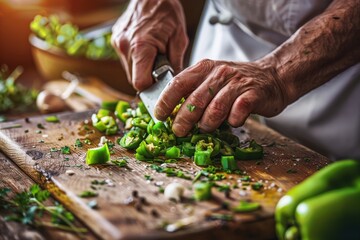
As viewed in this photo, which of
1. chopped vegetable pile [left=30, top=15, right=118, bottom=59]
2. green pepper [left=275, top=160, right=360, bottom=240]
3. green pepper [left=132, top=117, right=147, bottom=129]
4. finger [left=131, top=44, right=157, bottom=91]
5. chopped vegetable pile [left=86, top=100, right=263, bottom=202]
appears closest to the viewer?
green pepper [left=275, top=160, right=360, bottom=240]

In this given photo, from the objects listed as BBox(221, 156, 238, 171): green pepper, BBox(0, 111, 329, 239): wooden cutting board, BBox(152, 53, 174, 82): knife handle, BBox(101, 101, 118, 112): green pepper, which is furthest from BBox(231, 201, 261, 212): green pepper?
BBox(101, 101, 118, 112): green pepper

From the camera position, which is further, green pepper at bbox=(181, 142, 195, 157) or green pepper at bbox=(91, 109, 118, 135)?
green pepper at bbox=(91, 109, 118, 135)

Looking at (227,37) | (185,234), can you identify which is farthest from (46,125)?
(185,234)

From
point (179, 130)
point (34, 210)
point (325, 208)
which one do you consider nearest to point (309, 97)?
point (179, 130)

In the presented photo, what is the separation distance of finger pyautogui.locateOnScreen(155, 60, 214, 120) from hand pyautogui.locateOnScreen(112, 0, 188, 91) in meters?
0.30

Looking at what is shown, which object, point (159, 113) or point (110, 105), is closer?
point (159, 113)

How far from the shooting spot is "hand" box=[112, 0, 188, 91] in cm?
197

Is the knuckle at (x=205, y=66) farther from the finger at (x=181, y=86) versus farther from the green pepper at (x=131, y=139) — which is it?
the green pepper at (x=131, y=139)

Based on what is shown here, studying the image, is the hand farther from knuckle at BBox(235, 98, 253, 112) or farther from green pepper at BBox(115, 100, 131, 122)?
knuckle at BBox(235, 98, 253, 112)

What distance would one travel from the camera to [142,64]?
1928 millimetres

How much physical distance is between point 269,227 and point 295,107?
82 centimetres

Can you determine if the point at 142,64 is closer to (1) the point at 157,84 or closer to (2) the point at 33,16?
(1) the point at 157,84

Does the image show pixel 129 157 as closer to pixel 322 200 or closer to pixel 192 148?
pixel 192 148

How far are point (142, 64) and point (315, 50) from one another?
54 cm
